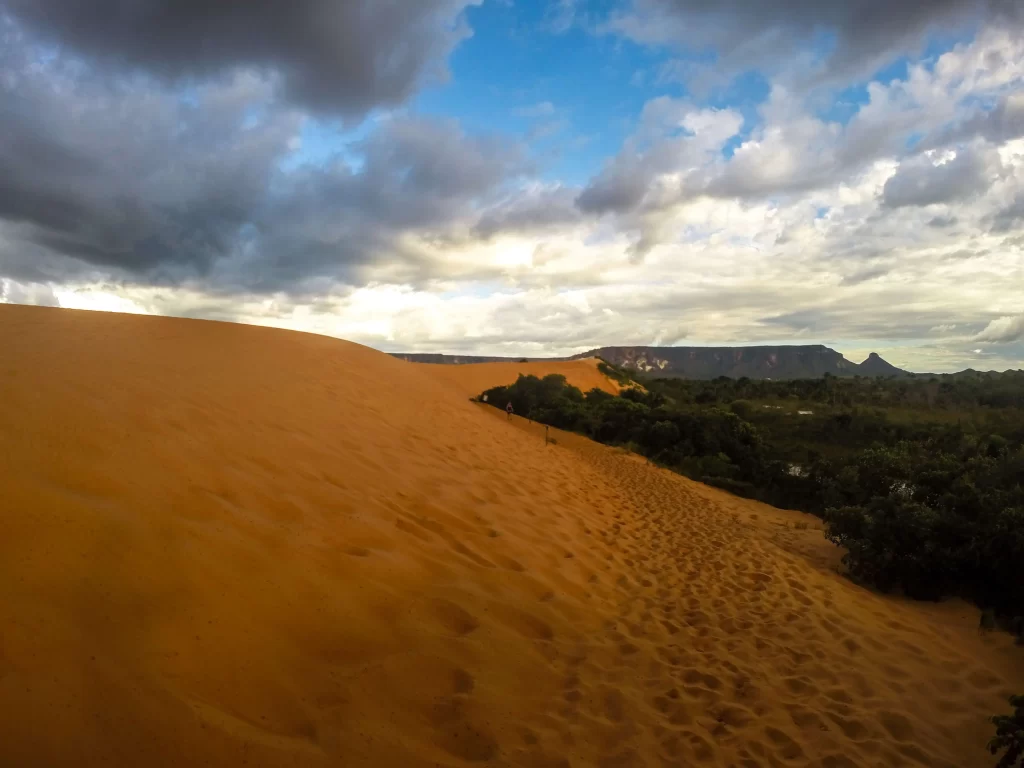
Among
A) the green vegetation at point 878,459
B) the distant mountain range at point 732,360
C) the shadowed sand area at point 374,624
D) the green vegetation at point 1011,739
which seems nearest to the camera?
the shadowed sand area at point 374,624

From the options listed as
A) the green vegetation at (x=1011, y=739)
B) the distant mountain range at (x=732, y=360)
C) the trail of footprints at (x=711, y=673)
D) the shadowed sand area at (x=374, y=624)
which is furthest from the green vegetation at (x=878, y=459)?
the distant mountain range at (x=732, y=360)

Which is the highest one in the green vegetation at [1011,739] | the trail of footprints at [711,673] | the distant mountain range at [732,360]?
the distant mountain range at [732,360]

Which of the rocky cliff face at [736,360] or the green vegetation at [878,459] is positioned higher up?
the rocky cliff face at [736,360]

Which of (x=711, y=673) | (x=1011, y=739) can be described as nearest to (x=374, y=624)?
(x=711, y=673)

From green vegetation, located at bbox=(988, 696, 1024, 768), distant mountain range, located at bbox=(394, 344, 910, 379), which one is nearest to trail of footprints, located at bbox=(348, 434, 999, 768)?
green vegetation, located at bbox=(988, 696, 1024, 768)

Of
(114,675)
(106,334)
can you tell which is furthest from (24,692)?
(106,334)

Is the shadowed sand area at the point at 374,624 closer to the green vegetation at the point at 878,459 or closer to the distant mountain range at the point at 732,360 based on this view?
the green vegetation at the point at 878,459

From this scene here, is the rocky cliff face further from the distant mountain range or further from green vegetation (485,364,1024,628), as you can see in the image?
green vegetation (485,364,1024,628)

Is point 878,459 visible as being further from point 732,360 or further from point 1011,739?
point 732,360
